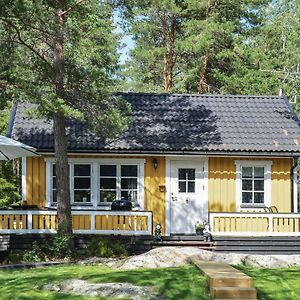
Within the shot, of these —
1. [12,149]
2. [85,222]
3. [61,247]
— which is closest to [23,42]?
[12,149]

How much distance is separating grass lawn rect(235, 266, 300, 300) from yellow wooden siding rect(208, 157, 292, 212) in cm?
728

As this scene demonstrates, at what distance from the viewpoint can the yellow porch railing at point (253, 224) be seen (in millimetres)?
17266

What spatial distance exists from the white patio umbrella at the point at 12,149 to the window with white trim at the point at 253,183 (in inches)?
262

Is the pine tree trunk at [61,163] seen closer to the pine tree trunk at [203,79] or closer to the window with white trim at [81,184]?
the window with white trim at [81,184]

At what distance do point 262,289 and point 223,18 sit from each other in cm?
2544

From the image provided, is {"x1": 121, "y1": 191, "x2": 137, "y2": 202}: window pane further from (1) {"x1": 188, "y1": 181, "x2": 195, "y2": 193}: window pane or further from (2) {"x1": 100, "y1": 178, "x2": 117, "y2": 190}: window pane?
(1) {"x1": 188, "y1": 181, "x2": 195, "y2": 193}: window pane

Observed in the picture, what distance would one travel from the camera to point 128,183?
1872 cm

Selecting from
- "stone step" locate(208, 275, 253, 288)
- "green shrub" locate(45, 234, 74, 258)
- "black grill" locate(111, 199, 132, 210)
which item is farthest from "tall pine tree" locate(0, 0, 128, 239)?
"stone step" locate(208, 275, 253, 288)

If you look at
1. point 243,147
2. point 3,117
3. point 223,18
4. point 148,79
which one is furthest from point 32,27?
point 148,79

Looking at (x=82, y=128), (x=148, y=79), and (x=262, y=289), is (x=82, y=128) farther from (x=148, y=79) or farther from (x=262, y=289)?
(x=148, y=79)

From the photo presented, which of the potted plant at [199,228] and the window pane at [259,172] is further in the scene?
the window pane at [259,172]

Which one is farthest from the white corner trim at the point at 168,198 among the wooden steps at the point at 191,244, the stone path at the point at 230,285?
the stone path at the point at 230,285

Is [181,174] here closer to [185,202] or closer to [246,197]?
[185,202]

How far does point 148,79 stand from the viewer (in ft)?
125
